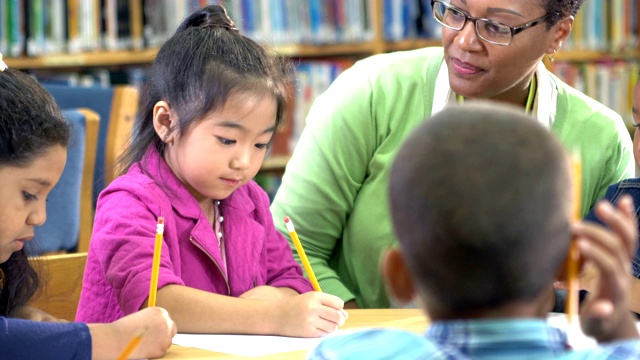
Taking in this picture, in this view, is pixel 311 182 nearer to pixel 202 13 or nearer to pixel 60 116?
pixel 202 13

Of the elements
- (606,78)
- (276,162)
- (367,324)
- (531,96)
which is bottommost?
(276,162)

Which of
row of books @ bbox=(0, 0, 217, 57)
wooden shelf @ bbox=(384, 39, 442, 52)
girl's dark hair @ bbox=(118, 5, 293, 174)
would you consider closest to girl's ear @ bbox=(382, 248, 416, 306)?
girl's dark hair @ bbox=(118, 5, 293, 174)

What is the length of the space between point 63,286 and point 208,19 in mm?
521

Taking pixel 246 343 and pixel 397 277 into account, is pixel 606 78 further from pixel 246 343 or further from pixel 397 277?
pixel 397 277

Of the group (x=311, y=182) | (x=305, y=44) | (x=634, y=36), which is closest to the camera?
(x=311, y=182)

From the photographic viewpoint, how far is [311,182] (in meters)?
1.87

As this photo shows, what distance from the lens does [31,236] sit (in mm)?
1357

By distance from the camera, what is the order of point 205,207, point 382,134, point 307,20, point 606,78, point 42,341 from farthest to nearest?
point 606,78
point 307,20
point 382,134
point 205,207
point 42,341

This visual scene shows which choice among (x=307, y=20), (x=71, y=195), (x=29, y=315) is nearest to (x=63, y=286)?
(x=29, y=315)

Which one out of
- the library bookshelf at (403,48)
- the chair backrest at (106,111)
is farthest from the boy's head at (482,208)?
the library bookshelf at (403,48)

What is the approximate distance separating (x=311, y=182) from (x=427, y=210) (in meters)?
1.16

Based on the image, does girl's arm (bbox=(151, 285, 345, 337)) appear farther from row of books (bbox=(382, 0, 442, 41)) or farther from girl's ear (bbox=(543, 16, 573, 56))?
row of books (bbox=(382, 0, 442, 41))

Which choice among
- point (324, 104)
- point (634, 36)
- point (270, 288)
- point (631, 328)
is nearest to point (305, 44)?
point (634, 36)

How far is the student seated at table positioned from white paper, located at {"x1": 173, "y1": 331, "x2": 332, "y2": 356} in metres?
0.53
